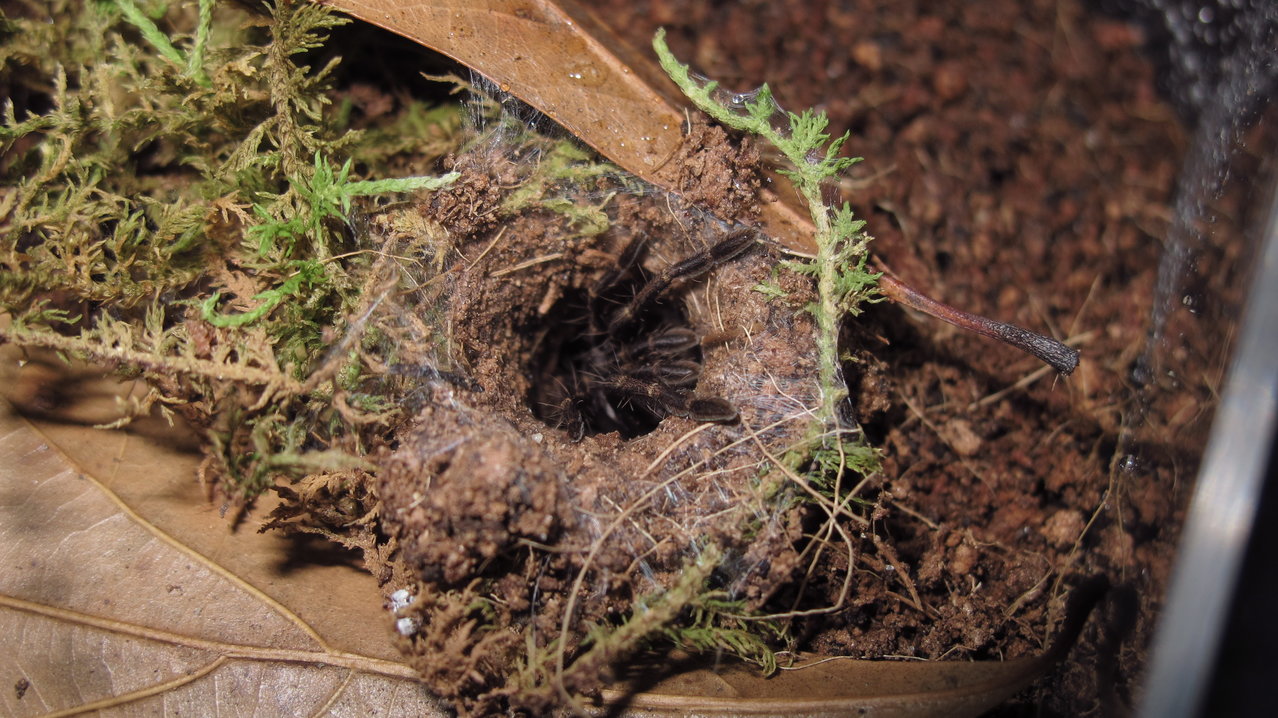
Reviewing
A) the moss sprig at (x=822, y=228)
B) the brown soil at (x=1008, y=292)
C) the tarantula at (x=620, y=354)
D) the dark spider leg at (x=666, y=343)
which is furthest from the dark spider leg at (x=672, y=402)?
the brown soil at (x=1008, y=292)

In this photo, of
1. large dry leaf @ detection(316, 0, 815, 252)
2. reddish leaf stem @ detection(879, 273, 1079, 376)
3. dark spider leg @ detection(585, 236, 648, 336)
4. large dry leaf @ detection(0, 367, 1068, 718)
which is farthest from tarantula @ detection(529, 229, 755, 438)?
large dry leaf @ detection(0, 367, 1068, 718)

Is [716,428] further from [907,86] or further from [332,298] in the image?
[907,86]

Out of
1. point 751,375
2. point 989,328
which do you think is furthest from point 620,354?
point 989,328

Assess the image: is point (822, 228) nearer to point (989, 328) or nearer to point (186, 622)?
point (989, 328)

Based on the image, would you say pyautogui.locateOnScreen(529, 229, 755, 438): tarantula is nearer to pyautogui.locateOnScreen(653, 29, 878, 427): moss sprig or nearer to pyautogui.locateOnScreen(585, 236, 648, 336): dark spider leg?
pyautogui.locateOnScreen(585, 236, 648, 336): dark spider leg

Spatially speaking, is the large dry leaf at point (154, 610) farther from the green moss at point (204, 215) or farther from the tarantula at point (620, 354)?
the tarantula at point (620, 354)

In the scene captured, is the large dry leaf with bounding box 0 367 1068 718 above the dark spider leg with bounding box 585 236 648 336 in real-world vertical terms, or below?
below
